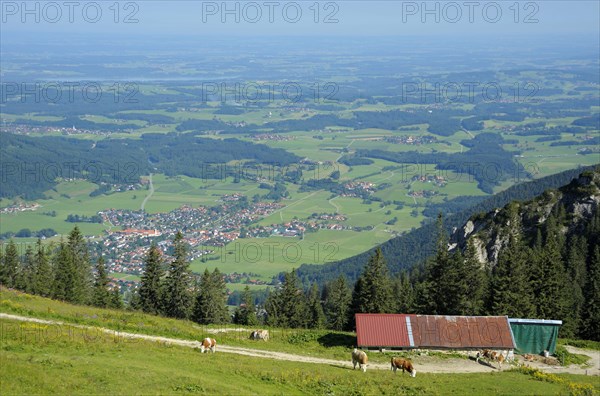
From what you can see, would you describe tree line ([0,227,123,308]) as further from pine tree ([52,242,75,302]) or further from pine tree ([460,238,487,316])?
pine tree ([460,238,487,316])

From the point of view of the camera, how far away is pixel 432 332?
40.8 metres

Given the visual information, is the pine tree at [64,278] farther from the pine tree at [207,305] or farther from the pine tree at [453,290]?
the pine tree at [453,290]

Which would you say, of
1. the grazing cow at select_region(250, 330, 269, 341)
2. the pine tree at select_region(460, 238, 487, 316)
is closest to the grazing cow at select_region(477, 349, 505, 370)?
the grazing cow at select_region(250, 330, 269, 341)

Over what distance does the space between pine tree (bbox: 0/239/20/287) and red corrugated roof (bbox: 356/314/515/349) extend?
36903 mm

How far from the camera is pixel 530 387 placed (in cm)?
3269

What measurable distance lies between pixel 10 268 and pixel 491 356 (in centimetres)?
4624

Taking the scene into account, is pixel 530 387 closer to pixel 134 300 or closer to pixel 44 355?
pixel 44 355

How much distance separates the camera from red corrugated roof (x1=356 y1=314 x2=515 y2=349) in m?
40.0

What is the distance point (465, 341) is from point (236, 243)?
103190 mm

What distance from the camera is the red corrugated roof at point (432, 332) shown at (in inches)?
1574

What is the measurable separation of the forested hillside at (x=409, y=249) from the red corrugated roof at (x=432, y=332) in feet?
231

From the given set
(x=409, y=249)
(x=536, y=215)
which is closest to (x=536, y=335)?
(x=536, y=215)

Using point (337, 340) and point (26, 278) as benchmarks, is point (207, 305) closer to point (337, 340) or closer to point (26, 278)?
point (26, 278)

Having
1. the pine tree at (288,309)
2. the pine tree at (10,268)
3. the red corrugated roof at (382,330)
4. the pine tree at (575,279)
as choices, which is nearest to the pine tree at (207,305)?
the pine tree at (288,309)
